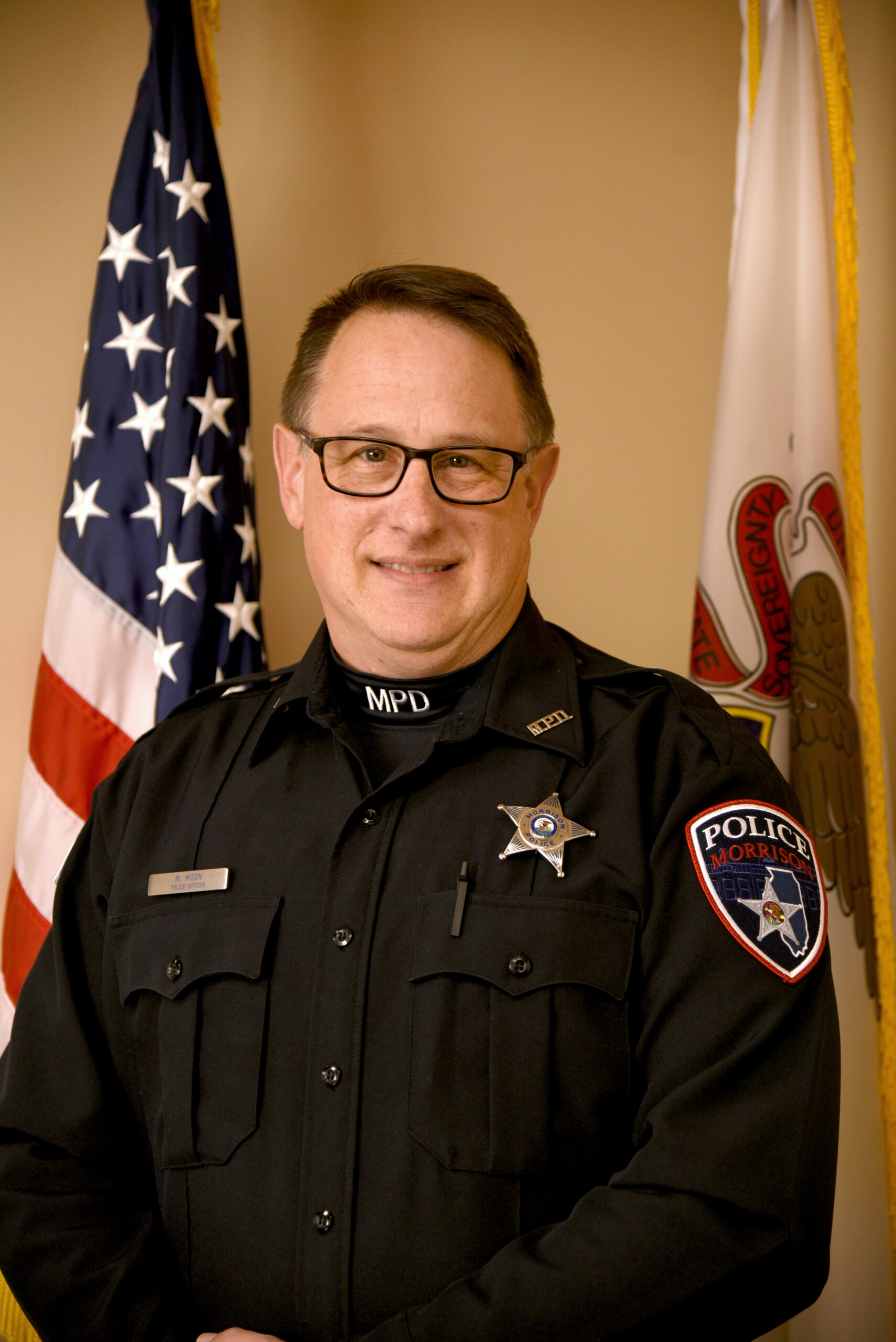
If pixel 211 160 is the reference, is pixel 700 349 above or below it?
below

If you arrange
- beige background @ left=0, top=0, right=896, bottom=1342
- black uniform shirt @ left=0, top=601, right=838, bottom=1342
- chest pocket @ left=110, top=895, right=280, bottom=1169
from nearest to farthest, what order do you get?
1. black uniform shirt @ left=0, top=601, right=838, bottom=1342
2. chest pocket @ left=110, top=895, right=280, bottom=1169
3. beige background @ left=0, top=0, right=896, bottom=1342

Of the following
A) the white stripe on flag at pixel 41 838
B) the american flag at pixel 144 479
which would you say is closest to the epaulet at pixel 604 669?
the american flag at pixel 144 479

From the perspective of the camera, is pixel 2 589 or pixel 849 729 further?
pixel 2 589

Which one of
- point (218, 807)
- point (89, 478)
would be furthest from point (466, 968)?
point (89, 478)

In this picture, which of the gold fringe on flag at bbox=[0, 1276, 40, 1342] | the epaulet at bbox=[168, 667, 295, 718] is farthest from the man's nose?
the gold fringe on flag at bbox=[0, 1276, 40, 1342]

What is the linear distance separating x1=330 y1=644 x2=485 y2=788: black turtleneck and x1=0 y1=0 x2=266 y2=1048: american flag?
528 millimetres

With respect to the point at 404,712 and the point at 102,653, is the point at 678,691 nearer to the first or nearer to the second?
the point at 404,712

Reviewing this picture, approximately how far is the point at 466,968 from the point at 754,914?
0.29 metres

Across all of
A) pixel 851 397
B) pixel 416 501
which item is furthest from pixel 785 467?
pixel 416 501

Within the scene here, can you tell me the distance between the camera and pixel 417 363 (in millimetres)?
1241

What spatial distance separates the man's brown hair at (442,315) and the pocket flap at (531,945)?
1.92 feet

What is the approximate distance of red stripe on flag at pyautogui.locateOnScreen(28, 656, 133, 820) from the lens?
178 cm

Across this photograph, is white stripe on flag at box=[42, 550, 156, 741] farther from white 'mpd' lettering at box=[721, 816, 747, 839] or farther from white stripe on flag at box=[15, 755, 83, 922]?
white 'mpd' lettering at box=[721, 816, 747, 839]

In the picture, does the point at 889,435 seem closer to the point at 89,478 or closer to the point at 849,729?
the point at 849,729
